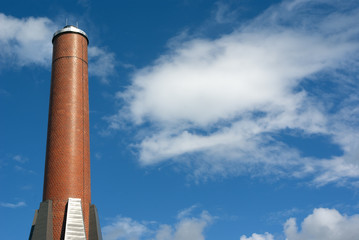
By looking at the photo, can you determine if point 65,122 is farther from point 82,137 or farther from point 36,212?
point 36,212

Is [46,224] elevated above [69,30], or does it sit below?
below

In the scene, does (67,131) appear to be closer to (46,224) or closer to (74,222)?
(74,222)

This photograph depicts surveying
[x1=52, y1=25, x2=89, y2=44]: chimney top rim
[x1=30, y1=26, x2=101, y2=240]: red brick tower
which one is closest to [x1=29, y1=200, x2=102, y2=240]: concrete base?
[x1=30, y1=26, x2=101, y2=240]: red brick tower

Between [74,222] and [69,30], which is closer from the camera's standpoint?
[74,222]

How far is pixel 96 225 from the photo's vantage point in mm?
27375

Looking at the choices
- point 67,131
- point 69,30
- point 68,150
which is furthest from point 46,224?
point 69,30

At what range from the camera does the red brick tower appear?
26.4 metres

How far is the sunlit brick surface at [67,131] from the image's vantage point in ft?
90.2

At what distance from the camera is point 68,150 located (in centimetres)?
2848

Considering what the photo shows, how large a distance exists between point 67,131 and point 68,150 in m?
1.44

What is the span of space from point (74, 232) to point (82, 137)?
6931 millimetres

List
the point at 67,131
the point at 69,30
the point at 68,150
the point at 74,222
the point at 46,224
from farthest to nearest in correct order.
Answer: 1. the point at 69,30
2. the point at 67,131
3. the point at 68,150
4. the point at 74,222
5. the point at 46,224

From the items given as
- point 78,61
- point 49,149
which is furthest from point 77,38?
point 49,149

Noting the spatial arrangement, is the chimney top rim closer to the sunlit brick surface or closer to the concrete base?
the sunlit brick surface
